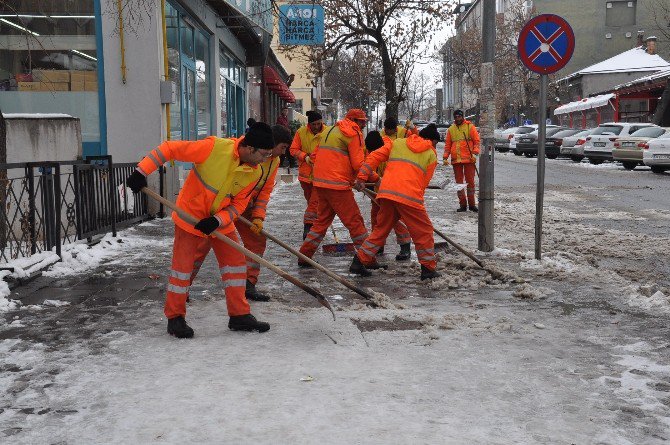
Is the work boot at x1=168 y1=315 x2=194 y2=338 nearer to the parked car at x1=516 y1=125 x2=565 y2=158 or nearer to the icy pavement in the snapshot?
the icy pavement

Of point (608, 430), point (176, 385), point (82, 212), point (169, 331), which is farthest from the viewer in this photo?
point (82, 212)

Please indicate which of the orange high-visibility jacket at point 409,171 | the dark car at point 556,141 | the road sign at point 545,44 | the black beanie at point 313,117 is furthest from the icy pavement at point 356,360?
the dark car at point 556,141

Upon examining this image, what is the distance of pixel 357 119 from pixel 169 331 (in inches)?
144

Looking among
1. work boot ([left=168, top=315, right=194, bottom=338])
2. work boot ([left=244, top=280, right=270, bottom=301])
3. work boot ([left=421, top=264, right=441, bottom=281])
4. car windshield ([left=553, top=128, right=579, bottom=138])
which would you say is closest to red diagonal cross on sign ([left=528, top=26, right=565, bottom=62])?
work boot ([left=421, top=264, right=441, bottom=281])

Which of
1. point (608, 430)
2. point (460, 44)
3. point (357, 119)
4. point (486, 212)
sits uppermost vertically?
point (460, 44)

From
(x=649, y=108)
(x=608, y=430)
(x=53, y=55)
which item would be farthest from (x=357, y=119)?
(x=649, y=108)

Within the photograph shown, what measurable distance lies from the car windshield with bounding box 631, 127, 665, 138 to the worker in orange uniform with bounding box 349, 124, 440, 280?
65.2 ft

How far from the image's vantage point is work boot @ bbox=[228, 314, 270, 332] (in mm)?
5566

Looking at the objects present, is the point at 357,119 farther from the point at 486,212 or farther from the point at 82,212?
the point at 82,212

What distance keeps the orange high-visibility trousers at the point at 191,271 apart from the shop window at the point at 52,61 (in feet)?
26.6

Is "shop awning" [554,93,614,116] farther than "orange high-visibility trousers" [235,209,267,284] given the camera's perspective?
Yes

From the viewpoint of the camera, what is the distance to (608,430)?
370 cm

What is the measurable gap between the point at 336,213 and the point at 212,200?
293 centimetres

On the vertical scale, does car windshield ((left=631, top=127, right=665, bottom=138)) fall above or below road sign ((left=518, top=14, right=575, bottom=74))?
below
